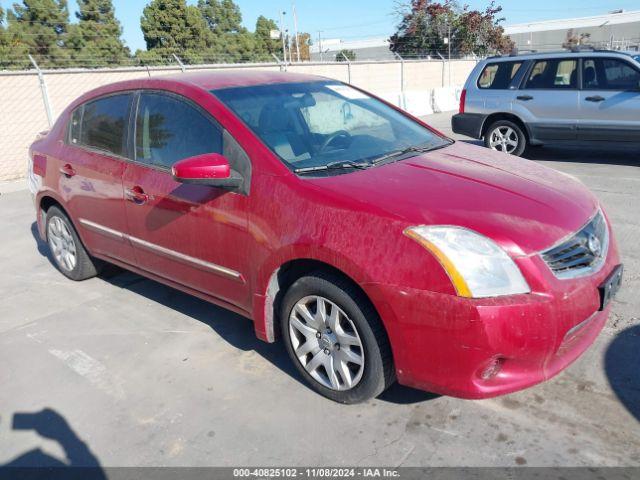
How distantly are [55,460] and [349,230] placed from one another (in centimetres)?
180

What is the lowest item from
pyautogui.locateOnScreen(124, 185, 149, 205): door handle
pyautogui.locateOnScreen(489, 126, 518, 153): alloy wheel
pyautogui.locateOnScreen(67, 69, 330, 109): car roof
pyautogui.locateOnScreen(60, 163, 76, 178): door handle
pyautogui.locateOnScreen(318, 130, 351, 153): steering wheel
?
pyautogui.locateOnScreen(489, 126, 518, 153): alloy wheel

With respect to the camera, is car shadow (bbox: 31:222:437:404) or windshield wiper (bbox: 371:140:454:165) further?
windshield wiper (bbox: 371:140:454:165)

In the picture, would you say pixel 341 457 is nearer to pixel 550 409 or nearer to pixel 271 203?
pixel 550 409

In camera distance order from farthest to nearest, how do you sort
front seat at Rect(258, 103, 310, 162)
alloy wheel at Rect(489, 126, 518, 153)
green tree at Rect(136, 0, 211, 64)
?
green tree at Rect(136, 0, 211, 64) → alloy wheel at Rect(489, 126, 518, 153) → front seat at Rect(258, 103, 310, 162)

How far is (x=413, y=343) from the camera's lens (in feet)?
8.24

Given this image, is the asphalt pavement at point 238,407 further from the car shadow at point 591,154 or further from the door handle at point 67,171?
the car shadow at point 591,154

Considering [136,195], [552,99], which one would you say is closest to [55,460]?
[136,195]

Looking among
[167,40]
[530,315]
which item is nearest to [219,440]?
[530,315]

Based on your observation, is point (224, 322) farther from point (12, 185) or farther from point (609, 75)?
point (12, 185)

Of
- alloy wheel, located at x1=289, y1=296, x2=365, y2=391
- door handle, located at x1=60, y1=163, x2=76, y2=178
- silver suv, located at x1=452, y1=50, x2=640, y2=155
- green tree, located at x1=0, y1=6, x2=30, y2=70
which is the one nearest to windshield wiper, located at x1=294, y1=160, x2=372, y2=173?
alloy wheel, located at x1=289, y1=296, x2=365, y2=391

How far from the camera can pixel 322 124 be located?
3.57 meters

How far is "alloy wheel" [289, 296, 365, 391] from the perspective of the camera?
2.80m

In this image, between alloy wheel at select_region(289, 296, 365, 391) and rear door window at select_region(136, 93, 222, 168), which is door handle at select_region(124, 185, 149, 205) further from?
alloy wheel at select_region(289, 296, 365, 391)

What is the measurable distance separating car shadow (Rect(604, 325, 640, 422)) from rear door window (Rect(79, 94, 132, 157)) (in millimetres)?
3403
